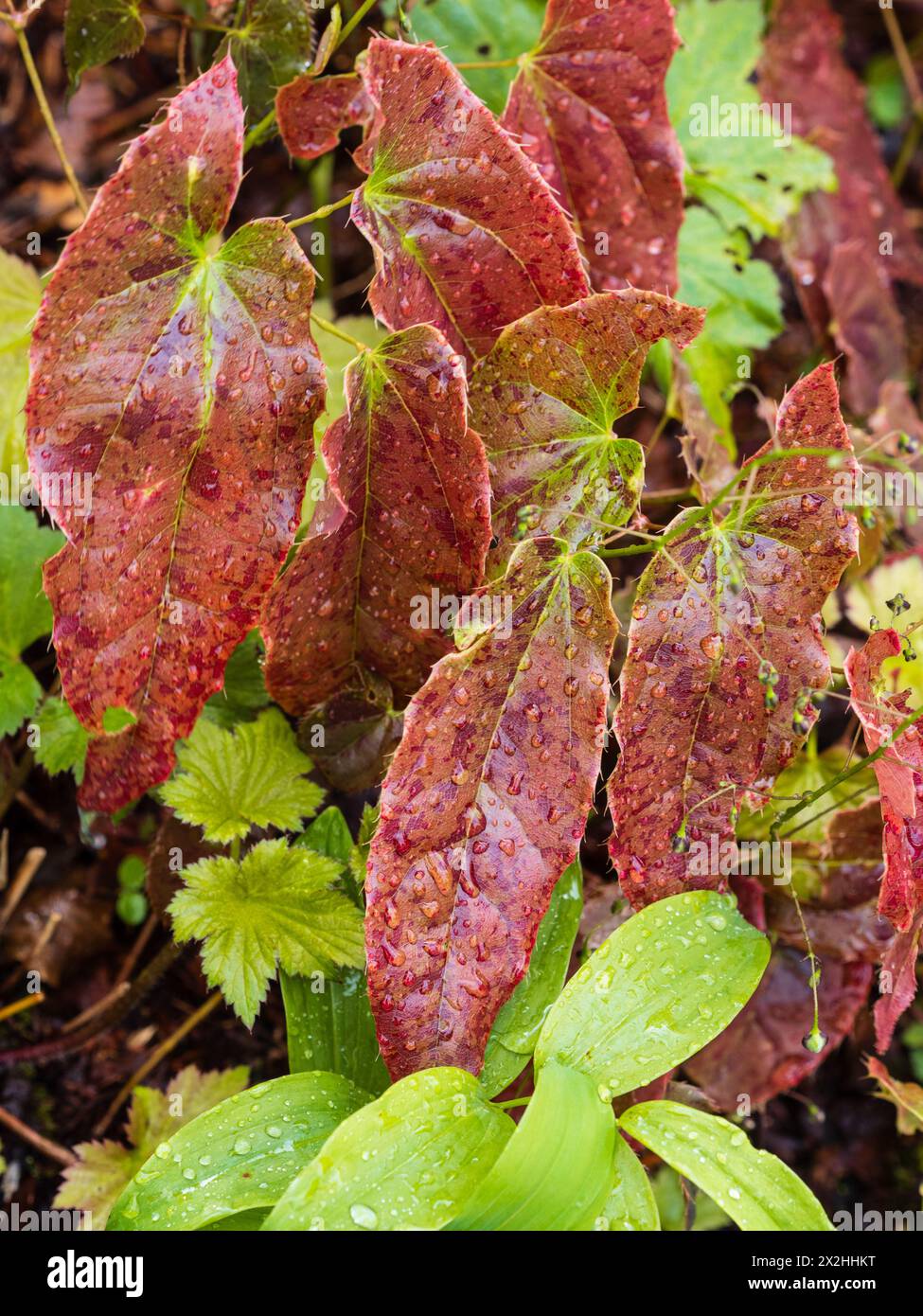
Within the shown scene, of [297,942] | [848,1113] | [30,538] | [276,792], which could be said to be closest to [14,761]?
[30,538]

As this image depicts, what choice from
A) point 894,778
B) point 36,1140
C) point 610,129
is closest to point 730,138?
point 610,129

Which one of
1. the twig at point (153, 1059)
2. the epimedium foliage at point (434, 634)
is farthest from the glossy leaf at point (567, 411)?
the twig at point (153, 1059)

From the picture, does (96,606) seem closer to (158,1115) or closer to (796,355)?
(158,1115)

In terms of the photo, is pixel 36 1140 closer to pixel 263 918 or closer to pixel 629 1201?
pixel 263 918

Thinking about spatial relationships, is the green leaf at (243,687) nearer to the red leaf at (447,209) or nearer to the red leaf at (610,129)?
the red leaf at (447,209)

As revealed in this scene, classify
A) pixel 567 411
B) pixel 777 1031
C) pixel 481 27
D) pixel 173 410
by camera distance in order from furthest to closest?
pixel 481 27
pixel 777 1031
pixel 567 411
pixel 173 410

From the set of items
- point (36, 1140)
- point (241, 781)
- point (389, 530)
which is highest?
point (389, 530)
